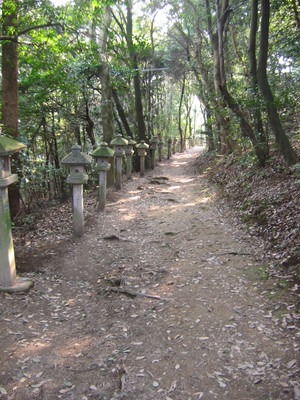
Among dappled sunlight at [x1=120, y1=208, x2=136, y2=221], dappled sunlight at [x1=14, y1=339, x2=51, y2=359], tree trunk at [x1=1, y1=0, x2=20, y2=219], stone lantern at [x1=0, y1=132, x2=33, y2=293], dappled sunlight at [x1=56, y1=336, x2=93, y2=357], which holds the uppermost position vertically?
tree trunk at [x1=1, y1=0, x2=20, y2=219]

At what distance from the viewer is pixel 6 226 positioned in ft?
15.9

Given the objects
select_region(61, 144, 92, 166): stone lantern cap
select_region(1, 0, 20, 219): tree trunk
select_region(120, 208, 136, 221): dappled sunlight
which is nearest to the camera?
select_region(61, 144, 92, 166): stone lantern cap

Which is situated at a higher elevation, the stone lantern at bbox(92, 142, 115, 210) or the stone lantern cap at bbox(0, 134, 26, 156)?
the stone lantern cap at bbox(0, 134, 26, 156)

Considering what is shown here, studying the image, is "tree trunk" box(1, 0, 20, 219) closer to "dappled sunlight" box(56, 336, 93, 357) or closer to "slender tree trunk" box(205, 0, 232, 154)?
"dappled sunlight" box(56, 336, 93, 357)

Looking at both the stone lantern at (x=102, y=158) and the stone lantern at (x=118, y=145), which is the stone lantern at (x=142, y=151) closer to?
the stone lantern at (x=118, y=145)

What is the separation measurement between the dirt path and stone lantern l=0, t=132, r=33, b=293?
22cm

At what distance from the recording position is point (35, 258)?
21.3 feet

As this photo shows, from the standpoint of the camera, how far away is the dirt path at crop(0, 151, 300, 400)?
10.6ft

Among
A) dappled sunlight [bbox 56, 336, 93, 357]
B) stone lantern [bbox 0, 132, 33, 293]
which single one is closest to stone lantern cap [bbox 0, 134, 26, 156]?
stone lantern [bbox 0, 132, 33, 293]

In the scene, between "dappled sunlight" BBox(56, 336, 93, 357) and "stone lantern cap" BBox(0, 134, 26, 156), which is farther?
"stone lantern cap" BBox(0, 134, 26, 156)

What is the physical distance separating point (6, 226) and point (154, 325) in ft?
8.45

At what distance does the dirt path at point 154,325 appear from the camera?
3.24 metres

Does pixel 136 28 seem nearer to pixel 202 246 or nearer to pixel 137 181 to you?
pixel 137 181

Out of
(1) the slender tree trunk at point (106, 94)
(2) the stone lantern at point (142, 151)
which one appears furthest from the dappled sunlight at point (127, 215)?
(2) the stone lantern at point (142, 151)
